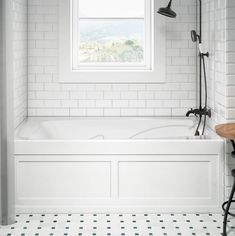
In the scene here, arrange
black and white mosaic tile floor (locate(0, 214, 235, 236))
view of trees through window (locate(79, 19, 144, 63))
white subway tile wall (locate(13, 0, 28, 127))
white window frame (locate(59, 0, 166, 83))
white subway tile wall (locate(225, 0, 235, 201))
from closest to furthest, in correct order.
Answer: black and white mosaic tile floor (locate(0, 214, 235, 236)), white subway tile wall (locate(225, 0, 235, 201)), white subway tile wall (locate(13, 0, 28, 127)), white window frame (locate(59, 0, 166, 83)), view of trees through window (locate(79, 19, 144, 63))

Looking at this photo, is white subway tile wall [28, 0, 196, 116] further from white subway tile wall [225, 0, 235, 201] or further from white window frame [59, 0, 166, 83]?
white subway tile wall [225, 0, 235, 201]

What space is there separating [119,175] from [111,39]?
188cm

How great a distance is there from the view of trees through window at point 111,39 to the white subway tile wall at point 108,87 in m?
0.32

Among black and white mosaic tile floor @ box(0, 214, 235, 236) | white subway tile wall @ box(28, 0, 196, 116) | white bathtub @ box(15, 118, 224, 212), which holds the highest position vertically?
white subway tile wall @ box(28, 0, 196, 116)

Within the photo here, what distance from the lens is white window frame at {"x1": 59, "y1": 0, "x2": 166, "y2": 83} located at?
18.3 feet

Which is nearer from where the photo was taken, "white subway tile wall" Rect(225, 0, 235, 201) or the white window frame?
"white subway tile wall" Rect(225, 0, 235, 201)

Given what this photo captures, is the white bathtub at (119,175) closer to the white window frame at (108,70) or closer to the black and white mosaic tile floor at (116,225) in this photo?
the black and white mosaic tile floor at (116,225)

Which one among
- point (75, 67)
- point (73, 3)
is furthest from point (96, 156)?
point (73, 3)

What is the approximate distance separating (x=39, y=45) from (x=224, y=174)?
244 centimetres

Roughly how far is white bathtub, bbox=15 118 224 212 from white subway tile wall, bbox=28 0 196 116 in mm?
1232

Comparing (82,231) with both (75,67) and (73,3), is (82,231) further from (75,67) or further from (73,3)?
(73,3)

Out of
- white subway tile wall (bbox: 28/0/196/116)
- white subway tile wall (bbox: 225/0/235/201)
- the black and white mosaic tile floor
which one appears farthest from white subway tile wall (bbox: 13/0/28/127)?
white subway tile wall (bbox: 225/0/235/201)

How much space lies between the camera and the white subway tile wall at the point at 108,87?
18.5 feet

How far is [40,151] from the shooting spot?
4453 millimetres
